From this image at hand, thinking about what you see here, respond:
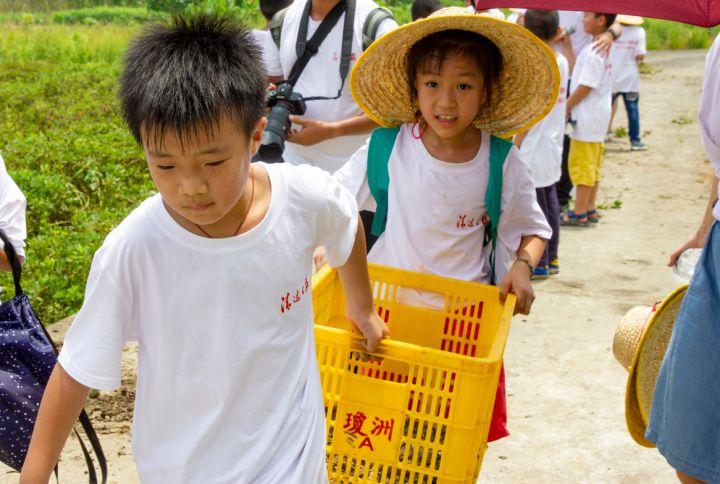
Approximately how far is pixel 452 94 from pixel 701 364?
42.3 inches

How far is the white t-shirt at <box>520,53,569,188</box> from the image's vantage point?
19.3ft

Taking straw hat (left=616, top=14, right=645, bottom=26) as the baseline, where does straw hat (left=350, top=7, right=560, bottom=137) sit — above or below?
above

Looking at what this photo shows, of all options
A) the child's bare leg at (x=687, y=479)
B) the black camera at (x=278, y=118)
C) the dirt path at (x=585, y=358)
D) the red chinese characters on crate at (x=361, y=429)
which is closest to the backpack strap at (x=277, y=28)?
the black camera at (x=278, y=118)

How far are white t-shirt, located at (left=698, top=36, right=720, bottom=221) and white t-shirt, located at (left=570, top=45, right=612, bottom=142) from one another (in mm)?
4291

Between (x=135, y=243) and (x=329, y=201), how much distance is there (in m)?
0.48

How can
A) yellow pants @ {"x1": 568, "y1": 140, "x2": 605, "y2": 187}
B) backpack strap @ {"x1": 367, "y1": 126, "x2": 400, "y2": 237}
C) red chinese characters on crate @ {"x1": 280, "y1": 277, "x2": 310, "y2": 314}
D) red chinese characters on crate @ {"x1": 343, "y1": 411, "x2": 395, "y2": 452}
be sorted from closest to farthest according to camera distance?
1. red chinese characters on crate @ {"x1": 280, "y1": 277, "x2": 310, "y2": 314}
2. red chinese characters on crate @ {"x1": 343, "y1": 411, "x2": 395, "y2": 452}
3. backpack strap @ {"x1": 367, "y1": 126, "x2": 400, "y2": 237}
4. yellow pants @ {"x1": 568, "y1": 140, "x2": 605, "y2": 187}

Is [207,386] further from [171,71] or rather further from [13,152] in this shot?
[13,152]

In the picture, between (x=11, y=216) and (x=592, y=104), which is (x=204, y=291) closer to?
(x=11, y=216)

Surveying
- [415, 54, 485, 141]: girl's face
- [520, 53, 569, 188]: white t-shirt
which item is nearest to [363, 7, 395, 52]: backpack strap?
[415, 54, 485, 141]: girl's face

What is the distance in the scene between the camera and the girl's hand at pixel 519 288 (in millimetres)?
2695

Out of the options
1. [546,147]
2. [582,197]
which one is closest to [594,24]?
[582,197]

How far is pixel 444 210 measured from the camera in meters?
2.97

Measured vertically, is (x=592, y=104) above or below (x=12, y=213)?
below

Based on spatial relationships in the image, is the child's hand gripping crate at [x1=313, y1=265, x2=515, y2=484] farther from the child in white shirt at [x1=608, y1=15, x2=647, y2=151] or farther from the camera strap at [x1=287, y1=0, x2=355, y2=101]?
the child in white shirt at [x1=608, y1=15, x2=647, y2=151]
